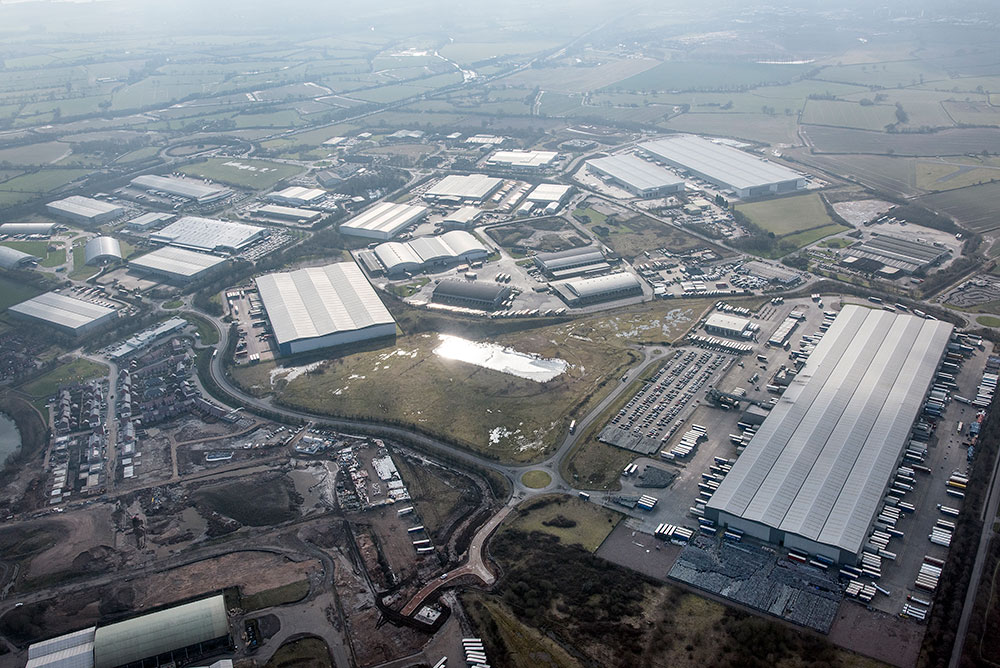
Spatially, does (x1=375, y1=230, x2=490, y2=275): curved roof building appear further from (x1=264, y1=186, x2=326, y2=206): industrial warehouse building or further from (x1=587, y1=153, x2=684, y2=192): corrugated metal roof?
(x1=587, y1=153, x2=684, y2=192): corrugated metal roof

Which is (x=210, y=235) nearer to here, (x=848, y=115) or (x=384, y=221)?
Result: (x=384, y=221)

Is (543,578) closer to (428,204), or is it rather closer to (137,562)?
(137,562)

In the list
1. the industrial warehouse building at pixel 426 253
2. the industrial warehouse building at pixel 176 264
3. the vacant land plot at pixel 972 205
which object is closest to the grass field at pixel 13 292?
the industrial warehouse building at pixel 176 264

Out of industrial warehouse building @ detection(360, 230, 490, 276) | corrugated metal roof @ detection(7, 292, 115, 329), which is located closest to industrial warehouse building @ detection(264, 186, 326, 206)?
industrial warehouse building @ detection(360, 230, 490, 276)

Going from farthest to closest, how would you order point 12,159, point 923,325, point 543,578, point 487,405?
point 12,159 → point 923,325 → point 487,405 → point 543,578

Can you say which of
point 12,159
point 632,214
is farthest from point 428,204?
point 12,159
